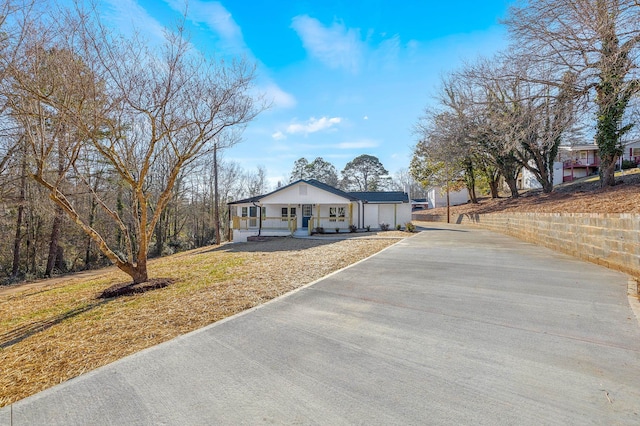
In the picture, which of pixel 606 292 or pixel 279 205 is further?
pixel 279 205

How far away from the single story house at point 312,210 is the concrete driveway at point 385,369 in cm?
1565

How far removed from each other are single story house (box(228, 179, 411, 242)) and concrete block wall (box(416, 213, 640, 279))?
10914 millimetres

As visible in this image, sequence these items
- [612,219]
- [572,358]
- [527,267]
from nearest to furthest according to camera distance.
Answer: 1. [572,358]
2. [612,219]
3. [527,267]

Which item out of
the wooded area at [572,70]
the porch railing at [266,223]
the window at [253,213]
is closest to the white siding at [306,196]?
the porch railing at [266,223]

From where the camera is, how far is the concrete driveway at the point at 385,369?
6.88ft

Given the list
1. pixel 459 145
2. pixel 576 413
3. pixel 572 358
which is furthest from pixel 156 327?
pixel 459 145

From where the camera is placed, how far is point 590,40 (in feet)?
28.5

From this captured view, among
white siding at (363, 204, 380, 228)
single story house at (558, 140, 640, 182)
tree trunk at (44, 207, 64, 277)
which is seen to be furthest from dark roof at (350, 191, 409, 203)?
single story house at (558, 140, 640, 182)

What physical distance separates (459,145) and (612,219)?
62.9 ft

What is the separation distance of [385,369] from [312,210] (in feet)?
64.8

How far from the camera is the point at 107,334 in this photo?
3797 millimetres

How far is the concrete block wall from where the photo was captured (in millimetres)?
5629

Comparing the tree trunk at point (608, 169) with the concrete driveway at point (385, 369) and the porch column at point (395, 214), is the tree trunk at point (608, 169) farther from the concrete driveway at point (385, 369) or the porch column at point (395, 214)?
the concrete driveway at point (385, 369)

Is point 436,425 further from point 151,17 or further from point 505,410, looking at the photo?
point 151,17
